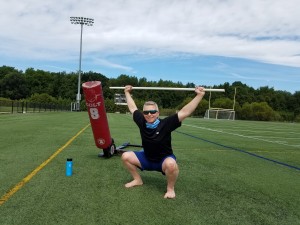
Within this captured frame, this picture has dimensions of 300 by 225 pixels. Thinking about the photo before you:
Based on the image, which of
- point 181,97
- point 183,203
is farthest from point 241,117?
point 183,203

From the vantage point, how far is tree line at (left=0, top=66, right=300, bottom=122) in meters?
99.8

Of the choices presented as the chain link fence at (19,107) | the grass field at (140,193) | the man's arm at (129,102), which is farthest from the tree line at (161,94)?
the man's arm at (129,102)

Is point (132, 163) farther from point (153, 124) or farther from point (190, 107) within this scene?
point (190, 107)

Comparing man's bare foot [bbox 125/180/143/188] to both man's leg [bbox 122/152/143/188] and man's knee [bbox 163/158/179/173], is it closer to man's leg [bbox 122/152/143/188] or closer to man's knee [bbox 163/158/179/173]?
man's leg [bbox 122/152/143/188]

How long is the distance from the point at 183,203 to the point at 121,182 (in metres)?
1.43

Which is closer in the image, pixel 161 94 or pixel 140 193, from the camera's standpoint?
pixel 140 193

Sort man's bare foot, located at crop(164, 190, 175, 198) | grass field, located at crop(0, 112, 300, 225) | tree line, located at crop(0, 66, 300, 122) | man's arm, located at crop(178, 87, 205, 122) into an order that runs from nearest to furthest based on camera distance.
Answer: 1. grass field, located at crop(0, 112, 300, 225)
2. man's bare foot, located at crop(164, 190, 175, 198)
3. man's arm, located at crop(178, 87, 205, 122)
4. tree line, located at crop(0, 66, 300, 122)

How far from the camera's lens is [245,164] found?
919cm

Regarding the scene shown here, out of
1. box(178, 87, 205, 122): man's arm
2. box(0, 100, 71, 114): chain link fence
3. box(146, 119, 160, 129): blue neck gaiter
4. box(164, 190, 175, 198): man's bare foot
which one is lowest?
box(0, 100, 71, 114): chain link fence

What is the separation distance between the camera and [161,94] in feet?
348

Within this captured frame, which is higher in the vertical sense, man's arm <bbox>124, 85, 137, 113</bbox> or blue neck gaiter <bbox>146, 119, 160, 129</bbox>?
man's arm <bbox>124, 85, 137, 113</bbox>

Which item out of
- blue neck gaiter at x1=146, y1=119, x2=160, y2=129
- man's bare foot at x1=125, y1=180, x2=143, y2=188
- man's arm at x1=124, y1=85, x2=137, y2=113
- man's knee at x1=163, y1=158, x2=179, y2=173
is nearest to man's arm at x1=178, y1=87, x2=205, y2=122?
blue neck gaiter at x1=146, y1=119, x2=160, y2=129

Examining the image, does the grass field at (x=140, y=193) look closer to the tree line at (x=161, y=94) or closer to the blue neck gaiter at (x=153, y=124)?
the blue neck gaiter at (x=153, y=124)

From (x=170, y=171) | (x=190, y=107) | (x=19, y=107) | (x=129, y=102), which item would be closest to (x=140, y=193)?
(x=170, y=171)
